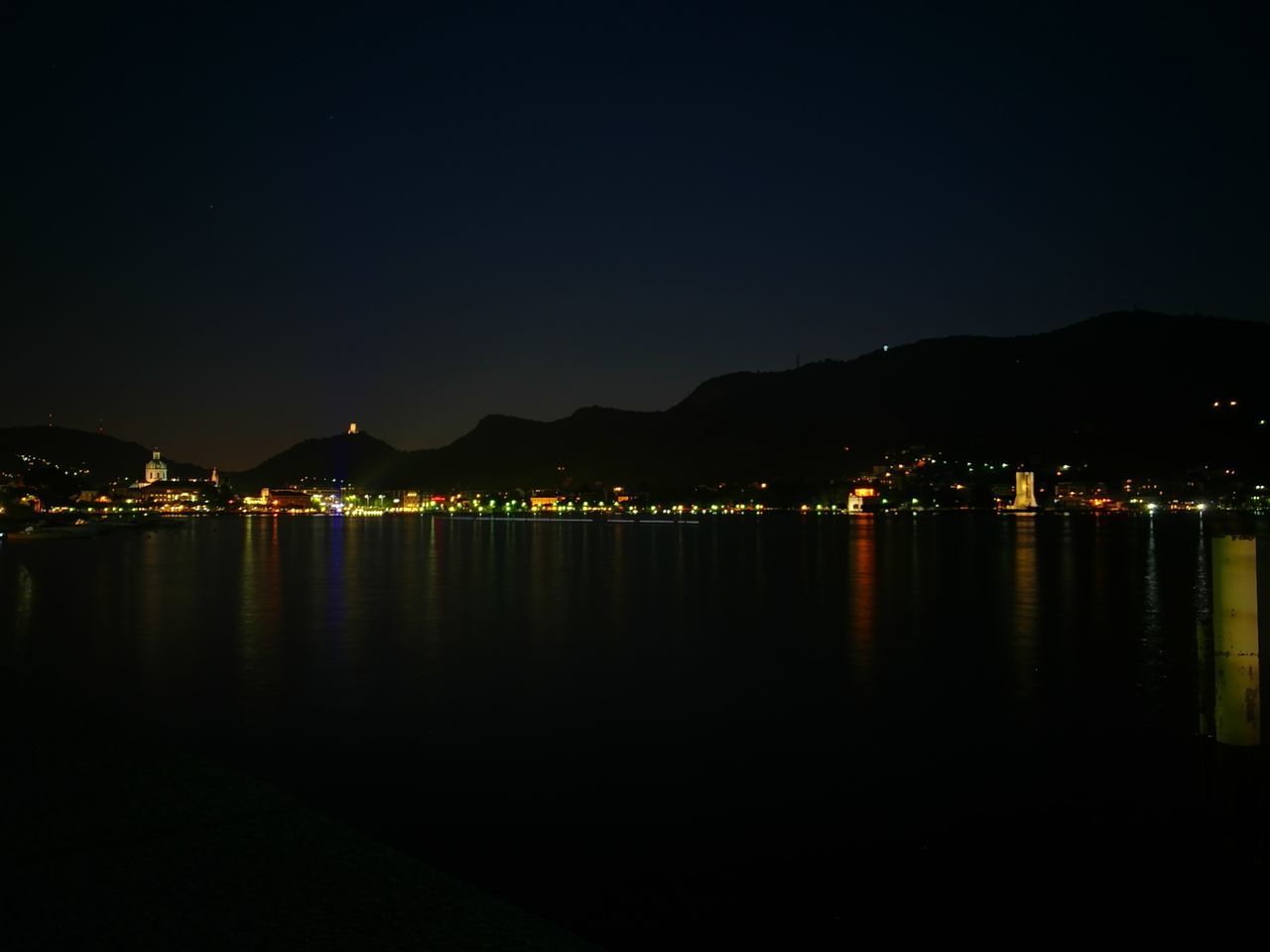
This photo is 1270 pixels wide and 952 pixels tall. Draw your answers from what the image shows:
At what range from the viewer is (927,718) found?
9.75 meters

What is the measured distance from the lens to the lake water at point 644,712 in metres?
6.23

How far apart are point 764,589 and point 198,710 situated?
16.1m

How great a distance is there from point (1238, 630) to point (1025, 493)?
139 m

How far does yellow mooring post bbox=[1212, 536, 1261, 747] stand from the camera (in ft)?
24.5

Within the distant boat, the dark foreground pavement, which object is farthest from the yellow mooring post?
the distant boat

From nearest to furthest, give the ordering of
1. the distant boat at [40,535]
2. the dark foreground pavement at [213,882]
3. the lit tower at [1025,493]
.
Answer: the dark foreground pavement at [213,882], the distant boat at [40,535], the lit tower at [1025,493]

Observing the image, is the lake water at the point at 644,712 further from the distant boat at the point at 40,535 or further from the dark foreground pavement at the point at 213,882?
the distant boat at the point at 40,535

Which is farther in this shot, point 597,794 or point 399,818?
point 597,794

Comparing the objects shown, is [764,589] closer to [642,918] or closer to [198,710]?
[198,710]

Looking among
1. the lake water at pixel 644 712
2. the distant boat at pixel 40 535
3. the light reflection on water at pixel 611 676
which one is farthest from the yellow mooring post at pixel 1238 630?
the distant boat at pixel 40 535

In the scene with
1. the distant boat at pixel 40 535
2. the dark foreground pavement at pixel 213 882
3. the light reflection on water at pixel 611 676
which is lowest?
the distant boat at pixel 40 535

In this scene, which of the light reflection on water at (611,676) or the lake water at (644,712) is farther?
the light reflection on water at (611,676)

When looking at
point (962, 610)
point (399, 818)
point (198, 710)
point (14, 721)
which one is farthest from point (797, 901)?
point (962, 610)

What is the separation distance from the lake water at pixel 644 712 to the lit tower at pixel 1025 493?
392 ft
